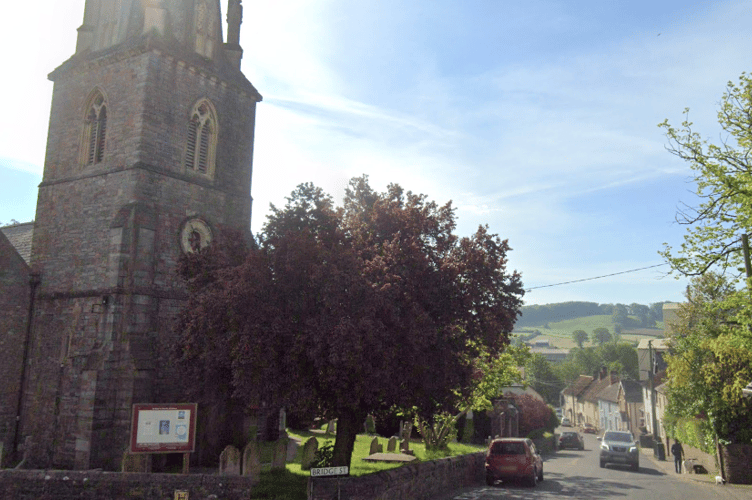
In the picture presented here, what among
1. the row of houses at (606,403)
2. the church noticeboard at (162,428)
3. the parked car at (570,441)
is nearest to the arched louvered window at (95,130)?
the church noticeboard at (162,428)

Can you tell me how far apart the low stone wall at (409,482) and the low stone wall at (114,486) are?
1740 millimetres

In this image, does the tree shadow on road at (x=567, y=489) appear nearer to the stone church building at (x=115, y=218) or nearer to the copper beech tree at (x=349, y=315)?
the copper beech tree at (x=349, y=315)

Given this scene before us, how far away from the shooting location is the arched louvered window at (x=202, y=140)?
74.7 feet

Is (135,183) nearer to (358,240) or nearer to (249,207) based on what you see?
(249,207)

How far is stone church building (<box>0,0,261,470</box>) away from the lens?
61.9ft

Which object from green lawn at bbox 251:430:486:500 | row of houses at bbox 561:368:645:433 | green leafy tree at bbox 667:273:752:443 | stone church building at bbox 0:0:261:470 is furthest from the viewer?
row of houses at bbox 561:368:645:433

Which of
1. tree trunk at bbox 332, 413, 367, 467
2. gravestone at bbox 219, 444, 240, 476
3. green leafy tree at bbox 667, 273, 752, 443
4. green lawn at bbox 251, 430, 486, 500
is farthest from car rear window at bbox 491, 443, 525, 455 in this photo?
gravestone at bbox 219, 444, 240, 476

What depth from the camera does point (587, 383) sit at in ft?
344

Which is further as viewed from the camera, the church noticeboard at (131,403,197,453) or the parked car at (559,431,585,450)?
the parked car at (559,431,585,450)

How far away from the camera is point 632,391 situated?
243ft

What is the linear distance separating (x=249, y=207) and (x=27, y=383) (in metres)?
10.4

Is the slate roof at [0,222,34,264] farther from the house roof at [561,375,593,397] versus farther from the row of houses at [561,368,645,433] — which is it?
the house roof at [561,375,593,397]

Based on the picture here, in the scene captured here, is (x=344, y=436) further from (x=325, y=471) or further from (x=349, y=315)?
(x=349, y=315)

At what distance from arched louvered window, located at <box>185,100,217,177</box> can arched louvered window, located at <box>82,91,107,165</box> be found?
3.14 metres
